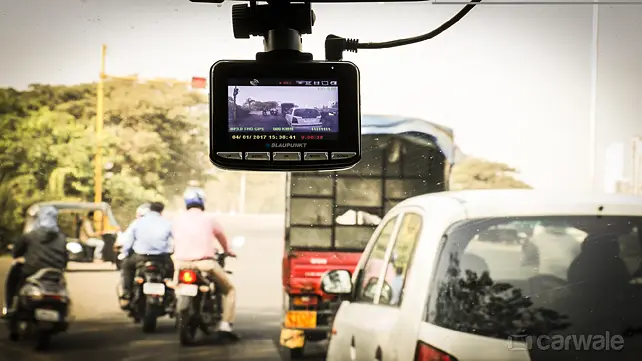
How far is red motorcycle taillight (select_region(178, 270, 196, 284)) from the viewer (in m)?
3.53

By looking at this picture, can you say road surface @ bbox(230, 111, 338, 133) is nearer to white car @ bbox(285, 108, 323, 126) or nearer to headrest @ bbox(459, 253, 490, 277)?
white car @ bbox(285, 108, 323, 126)

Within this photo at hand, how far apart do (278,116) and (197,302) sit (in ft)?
4.95

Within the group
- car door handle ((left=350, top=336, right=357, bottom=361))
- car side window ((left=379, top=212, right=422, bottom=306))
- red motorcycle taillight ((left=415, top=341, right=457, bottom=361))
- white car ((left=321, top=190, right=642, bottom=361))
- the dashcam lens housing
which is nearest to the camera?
the dashcam lens housing

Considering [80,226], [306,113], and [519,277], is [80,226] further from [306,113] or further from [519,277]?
[519,277]

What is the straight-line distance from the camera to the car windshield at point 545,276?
9.75ft

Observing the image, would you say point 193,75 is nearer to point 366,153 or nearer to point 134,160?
point 134,160

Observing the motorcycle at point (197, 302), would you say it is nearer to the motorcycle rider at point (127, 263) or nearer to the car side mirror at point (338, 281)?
the motorcycle rider at point (127, 263)

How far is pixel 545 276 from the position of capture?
3.11 metres

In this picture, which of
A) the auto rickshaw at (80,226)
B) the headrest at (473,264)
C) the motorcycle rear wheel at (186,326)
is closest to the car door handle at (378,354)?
the headrest at (473,264)

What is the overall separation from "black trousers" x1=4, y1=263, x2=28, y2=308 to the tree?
1.94 m

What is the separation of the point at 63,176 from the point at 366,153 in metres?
1.32

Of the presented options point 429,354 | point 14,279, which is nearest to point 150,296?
point 14,279

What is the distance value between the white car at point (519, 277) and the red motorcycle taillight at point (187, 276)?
733mm

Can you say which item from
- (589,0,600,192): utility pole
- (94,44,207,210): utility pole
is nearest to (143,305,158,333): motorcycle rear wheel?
(94,44,207,210): utility pole
